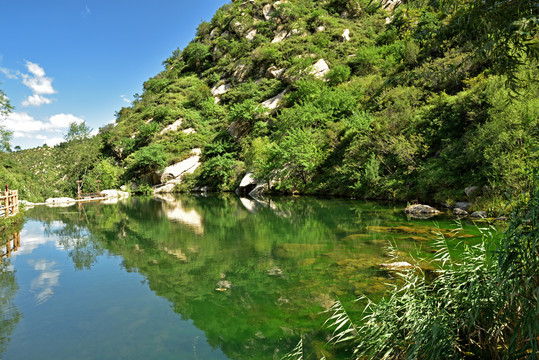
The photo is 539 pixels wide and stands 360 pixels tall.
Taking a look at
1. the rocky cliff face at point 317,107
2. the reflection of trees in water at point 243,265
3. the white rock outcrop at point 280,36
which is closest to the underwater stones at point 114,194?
the rocky cliff face at point 317,107

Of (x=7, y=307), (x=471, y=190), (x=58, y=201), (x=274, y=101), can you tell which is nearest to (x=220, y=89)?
(x=274, y=101)

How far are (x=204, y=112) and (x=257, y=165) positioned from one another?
22.7m

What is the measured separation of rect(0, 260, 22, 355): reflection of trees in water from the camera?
4875 millimetres

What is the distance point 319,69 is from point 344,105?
11.1 meters

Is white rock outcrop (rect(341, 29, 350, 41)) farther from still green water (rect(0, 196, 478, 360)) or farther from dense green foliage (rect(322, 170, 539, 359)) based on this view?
dense green foliage (rect(322, 170, 539, 359))

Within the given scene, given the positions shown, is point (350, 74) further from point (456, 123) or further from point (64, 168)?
point (64, 168)

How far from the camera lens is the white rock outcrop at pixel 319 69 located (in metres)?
36.8

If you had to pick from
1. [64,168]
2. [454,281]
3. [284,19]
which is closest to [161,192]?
[64,168]

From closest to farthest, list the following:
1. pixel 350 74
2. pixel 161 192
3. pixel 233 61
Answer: pixel 350 74 → pixel 161 192 → pixel 233 61

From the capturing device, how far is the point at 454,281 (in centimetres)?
392

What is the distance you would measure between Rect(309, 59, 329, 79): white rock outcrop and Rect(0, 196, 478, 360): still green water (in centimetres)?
2772

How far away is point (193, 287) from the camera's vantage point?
22.3 ft

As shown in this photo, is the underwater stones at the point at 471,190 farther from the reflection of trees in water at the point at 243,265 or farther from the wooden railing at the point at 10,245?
the wooden railing at the point at 10,245

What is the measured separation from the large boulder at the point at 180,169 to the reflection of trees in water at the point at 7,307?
114 feet
